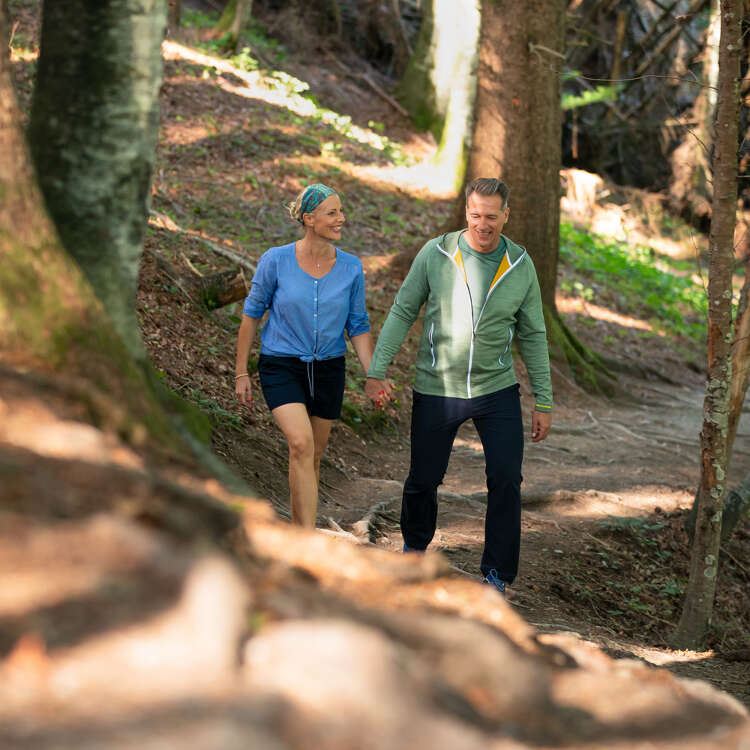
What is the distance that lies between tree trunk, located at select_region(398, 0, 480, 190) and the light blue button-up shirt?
11.8 m

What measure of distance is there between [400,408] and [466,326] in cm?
551

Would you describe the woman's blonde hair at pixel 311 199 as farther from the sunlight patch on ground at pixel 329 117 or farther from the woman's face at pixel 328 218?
the sunlight patch on ground at pixel 329 117

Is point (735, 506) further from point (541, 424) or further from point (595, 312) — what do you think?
point (595, 312)

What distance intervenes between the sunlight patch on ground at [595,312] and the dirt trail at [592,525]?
18.2 feet

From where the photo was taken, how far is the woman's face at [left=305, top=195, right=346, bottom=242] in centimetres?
540

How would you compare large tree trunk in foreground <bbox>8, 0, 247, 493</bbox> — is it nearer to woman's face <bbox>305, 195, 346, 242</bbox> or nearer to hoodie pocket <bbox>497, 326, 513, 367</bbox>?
woman's face <bbox>305, 195, 346, 242</bbox>

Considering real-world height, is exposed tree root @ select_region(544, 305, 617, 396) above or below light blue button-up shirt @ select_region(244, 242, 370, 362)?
below

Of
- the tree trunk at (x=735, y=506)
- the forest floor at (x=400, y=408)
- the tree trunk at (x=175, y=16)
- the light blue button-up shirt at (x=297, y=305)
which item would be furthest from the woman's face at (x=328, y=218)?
the tree trunk at (x=175, y=16)

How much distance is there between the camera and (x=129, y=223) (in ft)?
11.6

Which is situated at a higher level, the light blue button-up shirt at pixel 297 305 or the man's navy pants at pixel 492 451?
the light blue button-up shirt at pixel 297 305

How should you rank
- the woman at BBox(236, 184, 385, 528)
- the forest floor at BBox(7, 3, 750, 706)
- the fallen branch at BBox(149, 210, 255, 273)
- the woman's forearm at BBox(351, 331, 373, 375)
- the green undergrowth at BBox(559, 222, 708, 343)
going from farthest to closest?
the green undergrowth at BBox(559, 222, 708, 343) < the fallen branch at BBox(149, 210, 255, 273) < the forest floor at BBox(7, 3, 750, 706) < the woman's forearm at BBox(351, 331, 373, 375) < the woman at BBox(236, 184, 385, 528)

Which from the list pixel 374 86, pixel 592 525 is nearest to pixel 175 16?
pixel 374 86

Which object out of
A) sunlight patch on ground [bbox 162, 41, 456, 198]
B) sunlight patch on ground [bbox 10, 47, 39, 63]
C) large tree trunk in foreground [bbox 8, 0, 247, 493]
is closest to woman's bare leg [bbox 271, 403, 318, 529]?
large tree trunk in foreground [bbox 8, 0, 247, 493]

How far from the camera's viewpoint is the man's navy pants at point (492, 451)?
17.5ft
